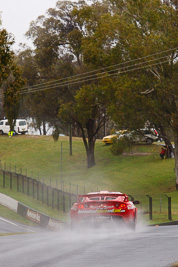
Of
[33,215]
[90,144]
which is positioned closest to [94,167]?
[90,144]

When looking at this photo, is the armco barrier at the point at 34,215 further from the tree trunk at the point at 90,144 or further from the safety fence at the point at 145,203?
the tree trunk at the point at 90,144

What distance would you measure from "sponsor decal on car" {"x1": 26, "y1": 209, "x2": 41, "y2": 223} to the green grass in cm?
892

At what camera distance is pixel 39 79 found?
2271 inches

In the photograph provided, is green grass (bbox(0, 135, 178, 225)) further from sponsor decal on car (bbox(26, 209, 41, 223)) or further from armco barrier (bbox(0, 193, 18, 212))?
sponsor decal on car (bbox(26, 209, 41, 223))

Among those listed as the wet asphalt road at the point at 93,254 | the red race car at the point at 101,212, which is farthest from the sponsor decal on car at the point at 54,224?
the wet asphalt road at the point at 93,254

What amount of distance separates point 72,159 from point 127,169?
30.4ft

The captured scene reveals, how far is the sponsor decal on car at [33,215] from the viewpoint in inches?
1059

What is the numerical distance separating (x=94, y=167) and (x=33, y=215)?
111ft

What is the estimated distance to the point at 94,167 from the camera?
61312 millimetres

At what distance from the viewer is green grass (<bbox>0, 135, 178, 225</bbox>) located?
5046 centimetres

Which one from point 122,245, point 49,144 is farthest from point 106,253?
point 49,144

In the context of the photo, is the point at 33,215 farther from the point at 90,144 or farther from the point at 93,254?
the point at 90,144

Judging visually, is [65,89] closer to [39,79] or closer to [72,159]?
[39,79]

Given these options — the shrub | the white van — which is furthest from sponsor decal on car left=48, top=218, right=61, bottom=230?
the white van
